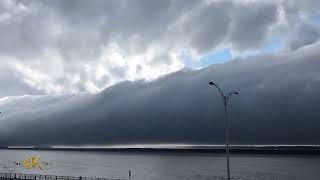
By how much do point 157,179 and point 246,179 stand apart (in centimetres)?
3437

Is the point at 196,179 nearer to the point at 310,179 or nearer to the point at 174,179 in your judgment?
the point at 174,179

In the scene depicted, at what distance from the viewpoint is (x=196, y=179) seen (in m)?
160

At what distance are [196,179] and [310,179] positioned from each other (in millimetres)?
44807

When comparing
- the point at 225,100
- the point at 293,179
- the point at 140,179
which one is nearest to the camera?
the point at 225,100

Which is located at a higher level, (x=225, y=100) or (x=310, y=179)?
(x=225, y=100)

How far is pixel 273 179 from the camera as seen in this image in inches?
6496

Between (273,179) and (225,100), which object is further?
(273,179)

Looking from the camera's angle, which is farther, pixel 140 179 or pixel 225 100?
pixel 140 179

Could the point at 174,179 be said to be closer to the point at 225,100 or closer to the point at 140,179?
the point at 140,179

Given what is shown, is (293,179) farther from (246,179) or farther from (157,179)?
(157,179)

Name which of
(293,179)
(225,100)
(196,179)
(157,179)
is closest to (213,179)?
(196,179)

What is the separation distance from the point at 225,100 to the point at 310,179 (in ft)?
419

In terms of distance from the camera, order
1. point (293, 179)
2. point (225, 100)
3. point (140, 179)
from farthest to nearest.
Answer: point (293, 179) < point (140, 179) < point (225, 100)

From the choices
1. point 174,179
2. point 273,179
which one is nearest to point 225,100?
point 174,179
